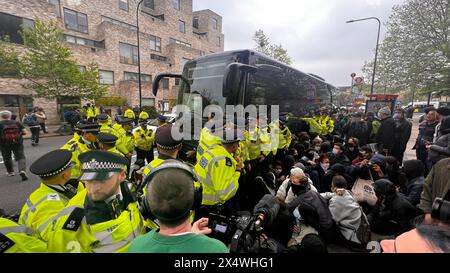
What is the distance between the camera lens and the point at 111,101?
22.2 metres

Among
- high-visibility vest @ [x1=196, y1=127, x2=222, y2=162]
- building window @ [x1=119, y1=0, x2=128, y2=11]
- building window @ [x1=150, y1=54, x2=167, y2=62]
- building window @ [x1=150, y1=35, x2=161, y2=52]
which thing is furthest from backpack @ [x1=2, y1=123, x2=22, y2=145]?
building window @ [x1=119, y1=0, x2=128, y2=11]

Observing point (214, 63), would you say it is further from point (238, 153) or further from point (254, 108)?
point (238, 153)

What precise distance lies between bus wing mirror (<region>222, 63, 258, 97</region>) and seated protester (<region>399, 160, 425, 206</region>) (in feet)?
12.0

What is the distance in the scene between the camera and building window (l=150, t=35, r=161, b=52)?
96.9 feet

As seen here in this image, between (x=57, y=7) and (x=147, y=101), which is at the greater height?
(x=57, y=7)

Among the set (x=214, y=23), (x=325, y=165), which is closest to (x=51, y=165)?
(x=325, y=165)

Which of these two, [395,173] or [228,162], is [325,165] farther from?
[228,162]

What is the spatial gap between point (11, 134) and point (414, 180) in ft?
30.9

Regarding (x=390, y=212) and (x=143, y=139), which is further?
(x=143, y=139)

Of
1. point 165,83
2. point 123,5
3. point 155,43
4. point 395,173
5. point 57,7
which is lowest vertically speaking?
point 395,173

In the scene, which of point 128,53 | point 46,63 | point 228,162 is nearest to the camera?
point 228,162

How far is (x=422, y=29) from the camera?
59.1 ft

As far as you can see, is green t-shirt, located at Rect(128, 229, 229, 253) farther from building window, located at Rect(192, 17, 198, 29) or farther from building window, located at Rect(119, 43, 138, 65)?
building window, located at Rect(192, 17, 198, 29)

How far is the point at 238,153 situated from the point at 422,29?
23.6 m
